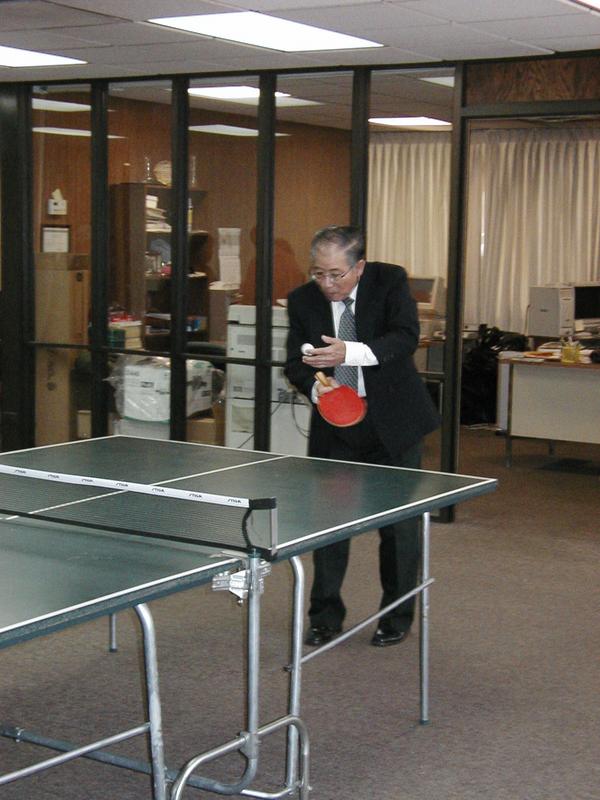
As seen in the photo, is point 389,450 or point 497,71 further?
point 497,71

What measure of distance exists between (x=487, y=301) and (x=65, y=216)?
5180 mm

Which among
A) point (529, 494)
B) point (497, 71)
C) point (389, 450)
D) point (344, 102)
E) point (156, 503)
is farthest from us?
point (529, 494)

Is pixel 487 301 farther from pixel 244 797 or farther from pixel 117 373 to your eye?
pixel 244 797

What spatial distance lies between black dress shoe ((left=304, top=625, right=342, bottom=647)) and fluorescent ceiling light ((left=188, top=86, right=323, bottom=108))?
11.6ft

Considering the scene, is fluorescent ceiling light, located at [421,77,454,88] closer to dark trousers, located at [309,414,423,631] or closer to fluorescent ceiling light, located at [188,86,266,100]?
fluorescent ceiling light, located at [188,86,266,100]

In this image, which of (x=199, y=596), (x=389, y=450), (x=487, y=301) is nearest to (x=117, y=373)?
(x=199, y=596)

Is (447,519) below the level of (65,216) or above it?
below

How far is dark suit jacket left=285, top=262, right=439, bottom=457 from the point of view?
14.2 feet

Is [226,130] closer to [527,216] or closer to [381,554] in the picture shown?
[381,554]

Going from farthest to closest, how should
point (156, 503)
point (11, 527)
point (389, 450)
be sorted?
1. point (389, 450)
2. point (156, 503)
3. point (11, 527)

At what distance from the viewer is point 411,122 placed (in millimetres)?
6766

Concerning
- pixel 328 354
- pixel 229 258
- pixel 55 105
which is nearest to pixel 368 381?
pixel 328 354

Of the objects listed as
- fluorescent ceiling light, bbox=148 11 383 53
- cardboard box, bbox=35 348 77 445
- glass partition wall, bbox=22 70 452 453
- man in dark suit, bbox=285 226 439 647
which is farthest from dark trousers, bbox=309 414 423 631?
cardboard box, bbox=35 348 77 445

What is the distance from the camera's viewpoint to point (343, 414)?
4141 mm
